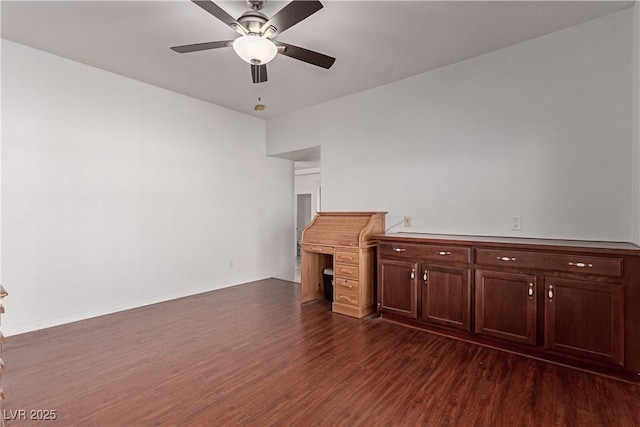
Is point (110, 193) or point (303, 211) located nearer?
point (110, 193)

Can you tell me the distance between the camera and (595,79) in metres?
2.73

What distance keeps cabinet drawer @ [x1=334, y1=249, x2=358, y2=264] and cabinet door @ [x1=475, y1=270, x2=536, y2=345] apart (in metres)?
1.31

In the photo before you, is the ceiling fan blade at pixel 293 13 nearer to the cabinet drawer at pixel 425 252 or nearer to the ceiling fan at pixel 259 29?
the ceiling fan at pixel 259 29

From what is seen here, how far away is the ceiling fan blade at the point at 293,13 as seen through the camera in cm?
191

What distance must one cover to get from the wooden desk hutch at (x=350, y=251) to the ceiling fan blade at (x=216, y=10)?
2.41m

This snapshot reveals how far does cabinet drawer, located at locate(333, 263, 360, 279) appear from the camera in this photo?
3.62 meters

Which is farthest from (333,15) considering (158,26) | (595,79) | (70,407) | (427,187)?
(70,407)

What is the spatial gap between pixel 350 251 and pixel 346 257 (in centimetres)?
10

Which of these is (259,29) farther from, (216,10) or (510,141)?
(510,141)

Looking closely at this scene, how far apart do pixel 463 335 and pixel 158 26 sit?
13.2 feet

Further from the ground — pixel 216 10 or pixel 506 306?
pixel 216 10

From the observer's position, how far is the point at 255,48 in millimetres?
2211

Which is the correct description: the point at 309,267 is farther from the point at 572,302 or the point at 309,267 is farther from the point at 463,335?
the point at 572,302

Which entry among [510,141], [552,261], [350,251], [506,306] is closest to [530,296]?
[506,306]
